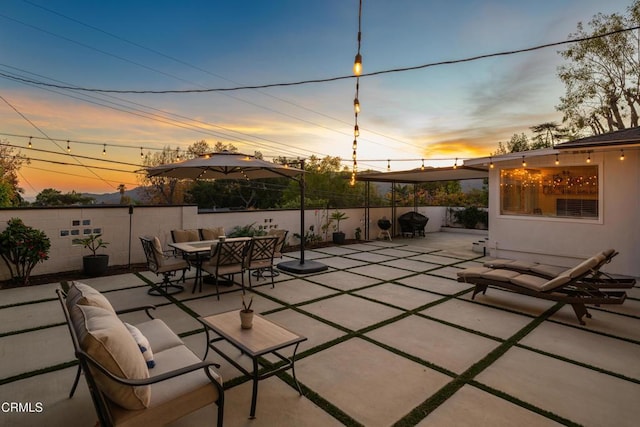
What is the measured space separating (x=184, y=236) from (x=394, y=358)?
5.11 meters

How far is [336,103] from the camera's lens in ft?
36.2

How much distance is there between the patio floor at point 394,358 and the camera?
2232mm

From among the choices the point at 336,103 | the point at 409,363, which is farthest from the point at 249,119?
the point at 409,363

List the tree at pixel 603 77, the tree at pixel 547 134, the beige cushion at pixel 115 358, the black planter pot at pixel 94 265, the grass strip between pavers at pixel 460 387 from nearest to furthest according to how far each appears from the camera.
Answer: the beige cushion at pixel 115 358 < the grass strip between pavers at pixel 460 387 < the black planter pot at pixel 94 265 < the tree at pixel 603 77 < the tree at pixel 547 134

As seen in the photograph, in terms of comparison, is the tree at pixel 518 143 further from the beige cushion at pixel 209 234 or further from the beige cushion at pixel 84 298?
the beige cushion at pixel 84 298

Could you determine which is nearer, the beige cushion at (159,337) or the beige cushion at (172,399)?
the beige cushion at (172,399)

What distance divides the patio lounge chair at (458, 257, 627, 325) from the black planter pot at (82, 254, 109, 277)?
23.1ft

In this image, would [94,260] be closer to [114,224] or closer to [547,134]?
[114,224]

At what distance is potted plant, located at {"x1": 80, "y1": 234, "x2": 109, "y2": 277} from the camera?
6.19m

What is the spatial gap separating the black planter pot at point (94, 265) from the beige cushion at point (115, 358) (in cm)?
551

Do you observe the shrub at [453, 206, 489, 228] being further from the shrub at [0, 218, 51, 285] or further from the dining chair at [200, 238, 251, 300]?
the shrub at [0, 218, 51, 285]

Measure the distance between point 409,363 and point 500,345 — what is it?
119cm

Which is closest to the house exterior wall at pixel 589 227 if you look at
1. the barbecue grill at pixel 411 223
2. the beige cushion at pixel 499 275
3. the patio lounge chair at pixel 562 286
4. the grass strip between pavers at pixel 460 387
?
the patio lounge chair at pixel 562 286

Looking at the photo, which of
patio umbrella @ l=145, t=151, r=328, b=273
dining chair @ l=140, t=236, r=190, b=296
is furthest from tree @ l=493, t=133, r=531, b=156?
dining chair @ l=140, t=236, r=190, b=296
